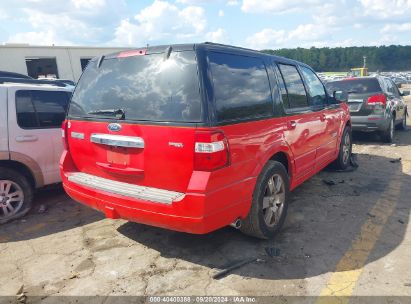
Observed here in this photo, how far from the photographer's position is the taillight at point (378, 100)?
349 inches

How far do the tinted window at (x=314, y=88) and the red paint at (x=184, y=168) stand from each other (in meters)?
1.32

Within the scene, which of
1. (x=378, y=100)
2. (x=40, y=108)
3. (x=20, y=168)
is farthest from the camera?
(x=378, y=100)

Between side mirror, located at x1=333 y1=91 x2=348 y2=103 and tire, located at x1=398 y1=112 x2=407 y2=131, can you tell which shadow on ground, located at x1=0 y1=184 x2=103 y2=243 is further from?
tire, located at x1=398 y1=112 x2=407 y2=131

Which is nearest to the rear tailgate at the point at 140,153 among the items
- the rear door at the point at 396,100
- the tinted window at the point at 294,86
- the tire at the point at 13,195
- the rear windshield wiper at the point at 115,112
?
the rear windshield wiper at the point at 115,112

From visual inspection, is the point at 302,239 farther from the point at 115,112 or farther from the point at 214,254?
the point at 115,112

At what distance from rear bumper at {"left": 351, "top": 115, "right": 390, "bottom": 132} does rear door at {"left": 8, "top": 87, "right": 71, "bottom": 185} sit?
274 inches

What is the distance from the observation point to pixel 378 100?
887 centimetres

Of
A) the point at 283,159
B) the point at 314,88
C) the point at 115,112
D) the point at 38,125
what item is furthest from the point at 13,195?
the point at 314,88

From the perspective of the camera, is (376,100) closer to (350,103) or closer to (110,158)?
(350,103)

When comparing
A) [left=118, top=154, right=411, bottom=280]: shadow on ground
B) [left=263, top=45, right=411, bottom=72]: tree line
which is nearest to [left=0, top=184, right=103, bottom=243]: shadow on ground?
[left=118, top=154, right=411, bottom=280]: shadow on ground

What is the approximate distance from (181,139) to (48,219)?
109 inches

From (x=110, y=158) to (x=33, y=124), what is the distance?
2048 millimetres

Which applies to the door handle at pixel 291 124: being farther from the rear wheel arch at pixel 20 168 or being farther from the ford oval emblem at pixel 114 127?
the rear wheel arch at pixel 20 168

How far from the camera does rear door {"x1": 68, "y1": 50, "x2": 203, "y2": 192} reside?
3.02 metres
